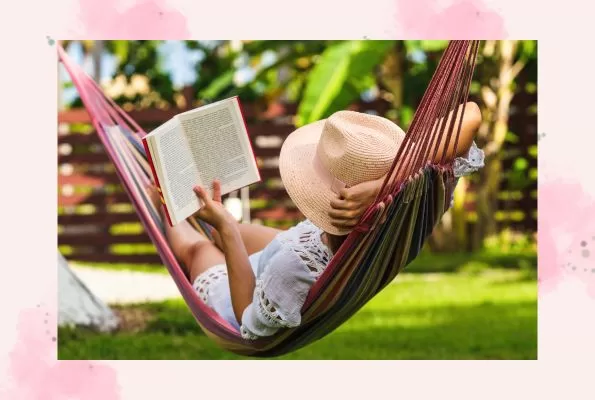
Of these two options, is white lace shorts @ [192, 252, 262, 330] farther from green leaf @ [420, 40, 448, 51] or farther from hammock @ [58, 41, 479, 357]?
green leaf @ [420, 40, 448, 51]

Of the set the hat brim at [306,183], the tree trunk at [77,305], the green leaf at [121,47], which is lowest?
the tree trunk at [77,305]

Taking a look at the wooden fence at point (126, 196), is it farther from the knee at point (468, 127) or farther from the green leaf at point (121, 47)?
the knee at point (468, 127)

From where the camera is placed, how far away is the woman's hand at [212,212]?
86.7 inches

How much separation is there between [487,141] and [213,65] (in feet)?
8.85

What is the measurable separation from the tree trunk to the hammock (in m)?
1.72

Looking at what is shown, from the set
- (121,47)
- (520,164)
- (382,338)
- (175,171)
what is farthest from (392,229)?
(121,47)

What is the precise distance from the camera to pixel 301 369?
11.4 ft

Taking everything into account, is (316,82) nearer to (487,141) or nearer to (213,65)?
(487,141)

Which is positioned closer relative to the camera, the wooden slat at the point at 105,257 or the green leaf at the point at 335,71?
the green leaf at the point at 335,71

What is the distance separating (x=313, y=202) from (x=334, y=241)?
0.41 ft
